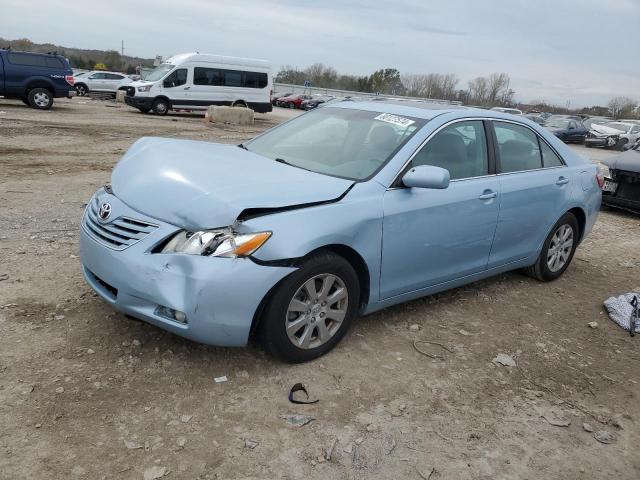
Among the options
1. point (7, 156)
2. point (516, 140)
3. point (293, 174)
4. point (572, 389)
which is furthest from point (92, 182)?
point (572, 389)

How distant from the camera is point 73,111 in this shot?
69.2 ft

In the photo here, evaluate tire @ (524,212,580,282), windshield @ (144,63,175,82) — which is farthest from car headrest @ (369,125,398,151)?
windshield @ (144,63,175,82)

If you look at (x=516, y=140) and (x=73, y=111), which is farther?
(x=73, y=111)

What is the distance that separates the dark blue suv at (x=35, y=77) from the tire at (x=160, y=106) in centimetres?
355

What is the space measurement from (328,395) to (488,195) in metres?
2.08

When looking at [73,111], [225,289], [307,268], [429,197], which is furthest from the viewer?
[73,111]

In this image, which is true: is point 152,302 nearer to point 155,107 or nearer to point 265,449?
point 265,449

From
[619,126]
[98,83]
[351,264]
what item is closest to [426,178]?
[351,264]

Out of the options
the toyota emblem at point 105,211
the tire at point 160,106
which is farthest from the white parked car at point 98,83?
the toyota emblem at point 105,211

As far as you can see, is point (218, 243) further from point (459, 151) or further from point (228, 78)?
point (228, 78)

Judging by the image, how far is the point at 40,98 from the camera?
1992 centimetres

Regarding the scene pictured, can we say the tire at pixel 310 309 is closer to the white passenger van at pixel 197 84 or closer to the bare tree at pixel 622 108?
the white passenger van at pixel 197 84

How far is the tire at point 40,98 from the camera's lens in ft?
64.7

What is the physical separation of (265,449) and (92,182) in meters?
6.54
